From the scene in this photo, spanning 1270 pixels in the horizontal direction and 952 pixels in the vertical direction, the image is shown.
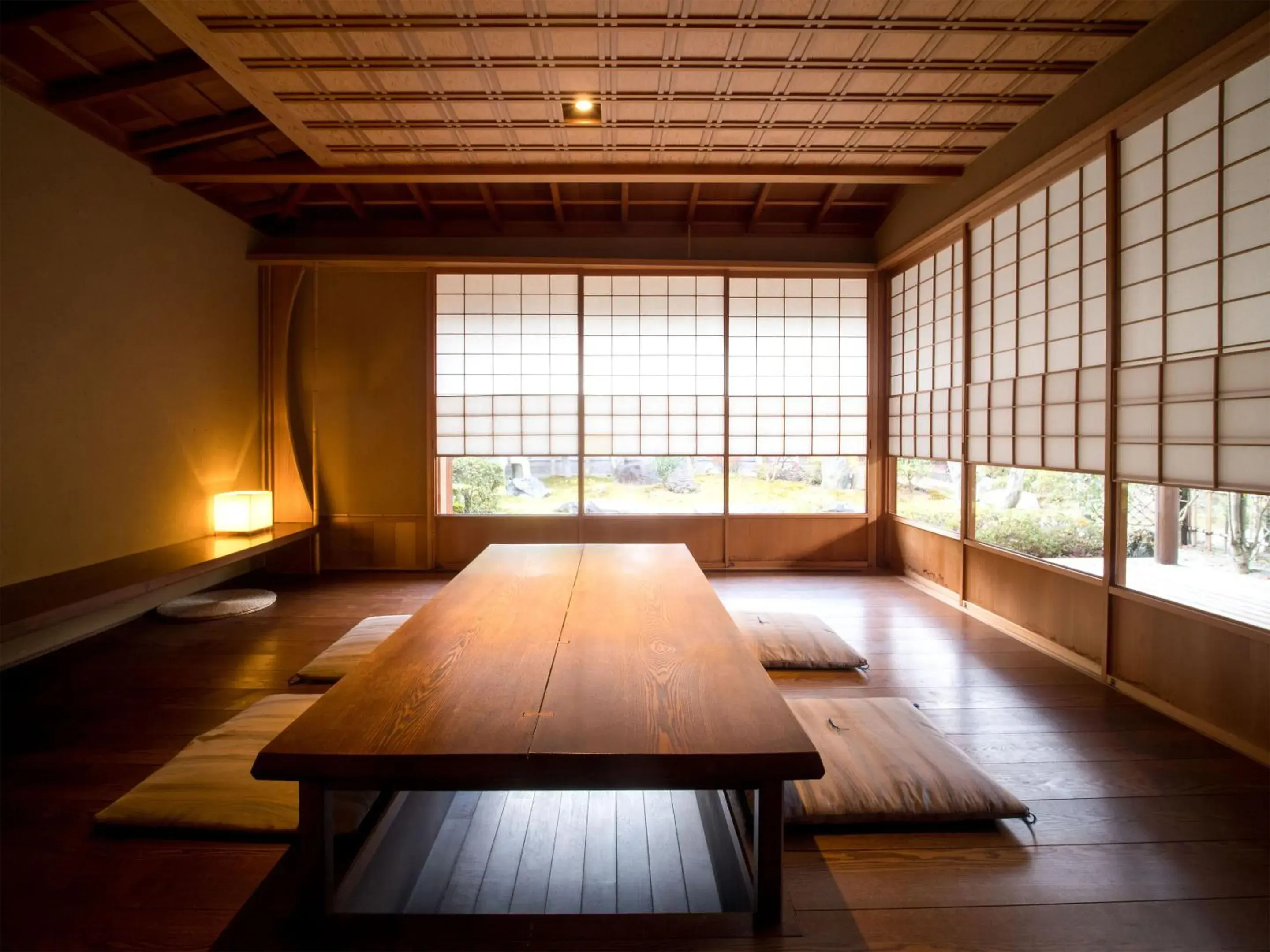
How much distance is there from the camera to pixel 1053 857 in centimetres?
163

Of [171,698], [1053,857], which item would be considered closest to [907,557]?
[1053,857]

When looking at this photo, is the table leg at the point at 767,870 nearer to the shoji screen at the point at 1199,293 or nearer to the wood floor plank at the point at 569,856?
the wood floor plank at the point at 569,856

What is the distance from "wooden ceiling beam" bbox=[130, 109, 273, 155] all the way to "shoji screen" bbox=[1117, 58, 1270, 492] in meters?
4.46

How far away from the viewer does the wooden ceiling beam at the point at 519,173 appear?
3854 mm

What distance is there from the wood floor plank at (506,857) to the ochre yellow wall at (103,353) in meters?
2.74

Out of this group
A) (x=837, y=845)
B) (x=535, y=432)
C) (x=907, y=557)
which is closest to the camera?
(x=837, y=845)

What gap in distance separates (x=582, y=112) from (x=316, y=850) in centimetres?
334

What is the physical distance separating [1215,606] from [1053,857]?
5.32 feet

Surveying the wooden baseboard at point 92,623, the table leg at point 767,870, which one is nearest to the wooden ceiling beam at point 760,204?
the table leg at point 767,870

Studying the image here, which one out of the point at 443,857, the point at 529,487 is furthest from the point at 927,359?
the point at 529,487

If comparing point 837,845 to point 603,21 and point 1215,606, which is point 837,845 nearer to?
point 1215,606

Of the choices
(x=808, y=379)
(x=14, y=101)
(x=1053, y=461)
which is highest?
(x=14, y=101)

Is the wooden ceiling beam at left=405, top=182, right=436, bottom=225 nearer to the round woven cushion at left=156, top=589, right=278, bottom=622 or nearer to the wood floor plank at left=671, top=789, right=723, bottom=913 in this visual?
the round woven cushion at left=156, top=589, right=278, bottom=622

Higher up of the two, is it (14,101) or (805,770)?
(14,101)
